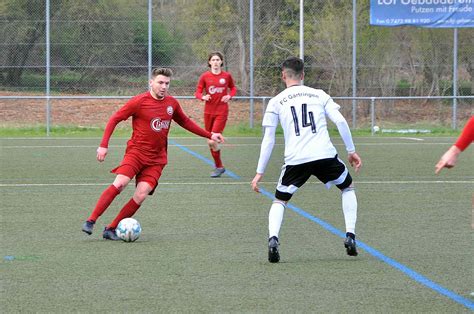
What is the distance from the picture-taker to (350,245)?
8258 millimetres

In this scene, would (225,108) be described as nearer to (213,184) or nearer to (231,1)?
(213,184)

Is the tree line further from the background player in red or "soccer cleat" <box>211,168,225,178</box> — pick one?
"soccer cleat" <box>211,168,225,178</box>

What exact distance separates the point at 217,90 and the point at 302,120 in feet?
28.4

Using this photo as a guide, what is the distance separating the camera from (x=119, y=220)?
9.55 m

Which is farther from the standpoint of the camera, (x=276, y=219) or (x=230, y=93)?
(x=230, y=93)

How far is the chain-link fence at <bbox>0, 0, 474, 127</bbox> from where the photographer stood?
28.7 m

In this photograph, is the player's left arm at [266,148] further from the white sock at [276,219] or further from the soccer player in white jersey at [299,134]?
the white sock at [276,219]

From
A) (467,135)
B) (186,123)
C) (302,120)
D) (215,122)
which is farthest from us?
(215,122)

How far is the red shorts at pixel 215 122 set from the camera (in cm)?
1652

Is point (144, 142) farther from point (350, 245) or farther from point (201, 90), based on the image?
point (201, 90)

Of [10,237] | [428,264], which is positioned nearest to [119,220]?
[10,237]

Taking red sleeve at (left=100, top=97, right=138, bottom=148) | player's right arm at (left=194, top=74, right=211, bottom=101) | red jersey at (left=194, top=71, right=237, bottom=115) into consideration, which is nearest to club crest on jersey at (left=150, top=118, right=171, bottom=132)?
red sleeve at (left=100, top=97, right=138, bottom=148)

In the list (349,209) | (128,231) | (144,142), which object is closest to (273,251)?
(349,209)

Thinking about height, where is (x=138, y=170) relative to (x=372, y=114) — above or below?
below
